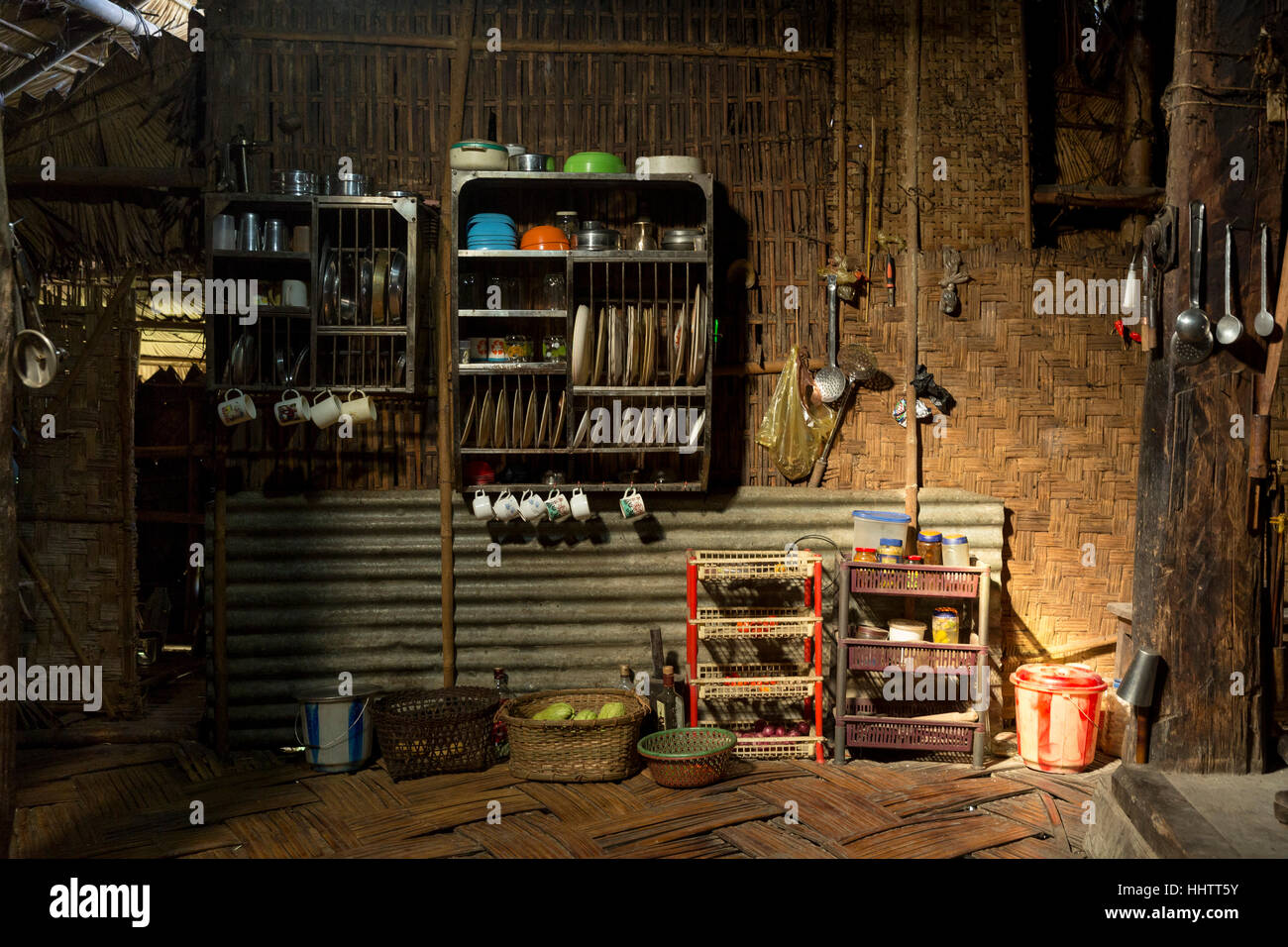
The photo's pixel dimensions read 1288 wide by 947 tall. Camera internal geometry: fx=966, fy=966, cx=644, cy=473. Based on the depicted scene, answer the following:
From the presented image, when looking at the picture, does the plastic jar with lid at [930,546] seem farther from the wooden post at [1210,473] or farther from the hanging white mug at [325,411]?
the hanging white mug at [325,411]

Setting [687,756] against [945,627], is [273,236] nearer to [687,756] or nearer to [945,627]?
[687,756]

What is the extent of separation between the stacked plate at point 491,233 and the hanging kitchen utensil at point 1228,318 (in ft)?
10.9

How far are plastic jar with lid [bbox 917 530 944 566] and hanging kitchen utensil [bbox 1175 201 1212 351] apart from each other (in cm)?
179

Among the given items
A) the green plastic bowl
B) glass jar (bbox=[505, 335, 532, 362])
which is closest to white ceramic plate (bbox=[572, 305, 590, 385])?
glass jar (bbox=[505, 335, 532, 362])

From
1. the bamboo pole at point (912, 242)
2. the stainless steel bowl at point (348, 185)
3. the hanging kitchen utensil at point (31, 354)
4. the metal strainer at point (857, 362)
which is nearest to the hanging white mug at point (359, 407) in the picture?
the stainless steel bowl at point (348, 185)

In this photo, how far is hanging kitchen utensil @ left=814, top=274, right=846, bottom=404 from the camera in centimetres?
555

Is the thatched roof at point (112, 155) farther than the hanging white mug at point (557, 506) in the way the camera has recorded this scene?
Yes

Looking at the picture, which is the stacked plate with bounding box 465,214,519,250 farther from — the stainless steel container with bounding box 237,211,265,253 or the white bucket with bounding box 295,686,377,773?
the white bucket with bounding box 295,686,377,773

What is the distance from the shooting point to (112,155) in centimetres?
545

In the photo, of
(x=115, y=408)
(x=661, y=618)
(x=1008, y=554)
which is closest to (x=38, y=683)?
(x=115, y=408)

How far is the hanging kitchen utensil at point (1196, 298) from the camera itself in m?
3.84

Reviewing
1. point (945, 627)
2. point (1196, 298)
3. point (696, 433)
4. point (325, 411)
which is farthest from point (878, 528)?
point (325, 411)

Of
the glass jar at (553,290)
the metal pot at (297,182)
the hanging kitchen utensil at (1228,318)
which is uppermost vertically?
the metal pot at (297,182)
